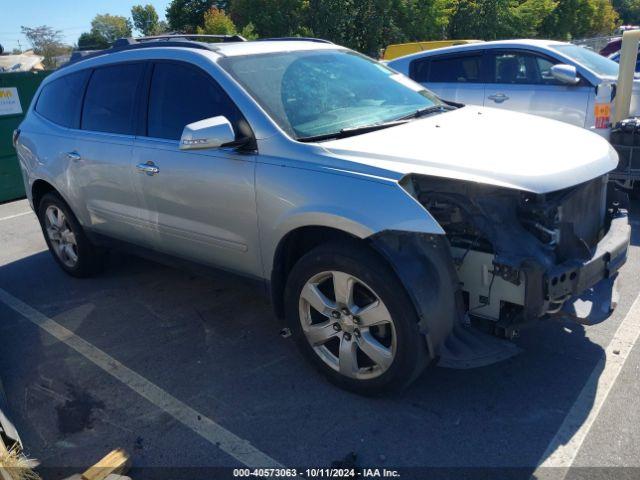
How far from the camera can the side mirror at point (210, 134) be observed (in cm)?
321

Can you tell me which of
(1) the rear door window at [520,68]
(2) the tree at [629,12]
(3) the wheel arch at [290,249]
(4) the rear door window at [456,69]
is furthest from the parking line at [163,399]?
(2) the tree at [629,12]

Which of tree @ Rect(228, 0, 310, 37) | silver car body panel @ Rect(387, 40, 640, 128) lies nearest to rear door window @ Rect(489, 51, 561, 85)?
silver car body panel @ Rect(387, 40, 640, 128)

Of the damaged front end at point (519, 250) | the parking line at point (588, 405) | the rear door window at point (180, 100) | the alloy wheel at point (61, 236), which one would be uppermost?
the rear door window at point (180, 100)

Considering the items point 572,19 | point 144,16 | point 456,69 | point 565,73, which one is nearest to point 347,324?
point 565,73

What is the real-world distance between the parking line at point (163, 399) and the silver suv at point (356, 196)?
2.17ft

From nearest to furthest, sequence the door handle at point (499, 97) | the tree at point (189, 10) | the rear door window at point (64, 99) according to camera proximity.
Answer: the rear door window at point (64, 99) → the door handle at point (499, 97) → the tree at point (189, 10)

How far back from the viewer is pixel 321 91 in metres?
3.67

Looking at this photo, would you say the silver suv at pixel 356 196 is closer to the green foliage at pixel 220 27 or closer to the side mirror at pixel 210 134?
the side mirror at pixel 210 134

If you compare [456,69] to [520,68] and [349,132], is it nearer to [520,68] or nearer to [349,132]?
[520,68]

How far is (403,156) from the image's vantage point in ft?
9.61

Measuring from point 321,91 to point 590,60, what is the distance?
5180 mm

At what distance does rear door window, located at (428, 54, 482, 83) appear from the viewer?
7.57 m

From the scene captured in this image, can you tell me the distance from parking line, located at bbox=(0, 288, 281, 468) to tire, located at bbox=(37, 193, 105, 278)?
67cm

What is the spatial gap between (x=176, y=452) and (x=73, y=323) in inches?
78.4
